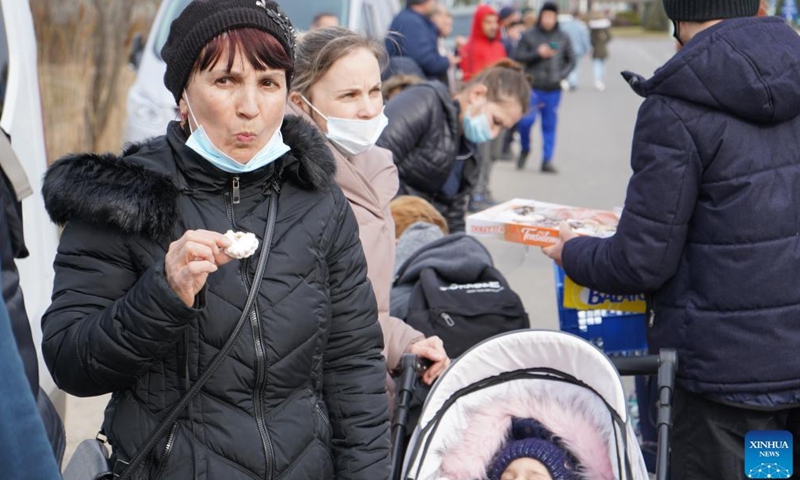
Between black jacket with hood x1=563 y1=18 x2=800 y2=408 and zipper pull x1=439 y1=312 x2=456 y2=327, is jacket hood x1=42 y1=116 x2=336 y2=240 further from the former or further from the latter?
zipper pull x1=439 y1=312 x2=456 y2=327

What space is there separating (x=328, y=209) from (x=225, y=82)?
36cm

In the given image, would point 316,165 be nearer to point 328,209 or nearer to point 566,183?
point 328,209

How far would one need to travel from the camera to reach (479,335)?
3.92m

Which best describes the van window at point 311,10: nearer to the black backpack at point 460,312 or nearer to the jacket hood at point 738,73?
the black backpack at point 460,312

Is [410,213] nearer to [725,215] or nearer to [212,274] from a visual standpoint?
[725,215]

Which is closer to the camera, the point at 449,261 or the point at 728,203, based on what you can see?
the point at 728,203

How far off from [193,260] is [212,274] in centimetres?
24

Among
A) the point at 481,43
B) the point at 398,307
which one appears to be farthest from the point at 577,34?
the point at 398,307

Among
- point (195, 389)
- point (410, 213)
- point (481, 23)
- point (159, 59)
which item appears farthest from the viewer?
point (481, 23)

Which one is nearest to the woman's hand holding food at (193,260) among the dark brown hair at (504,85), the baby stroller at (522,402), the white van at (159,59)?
the baby stroller at (522,402)

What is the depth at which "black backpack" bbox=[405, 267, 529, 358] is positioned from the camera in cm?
389

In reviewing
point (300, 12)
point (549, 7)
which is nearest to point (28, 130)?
point (300, 12)

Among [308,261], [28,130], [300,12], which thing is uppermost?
[308,261]

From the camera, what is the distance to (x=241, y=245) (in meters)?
2.13
